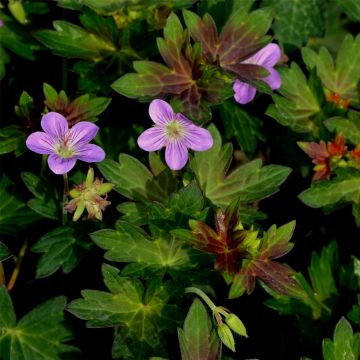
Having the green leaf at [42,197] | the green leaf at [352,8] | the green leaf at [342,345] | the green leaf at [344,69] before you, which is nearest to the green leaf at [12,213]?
the green leaf at [42,197]

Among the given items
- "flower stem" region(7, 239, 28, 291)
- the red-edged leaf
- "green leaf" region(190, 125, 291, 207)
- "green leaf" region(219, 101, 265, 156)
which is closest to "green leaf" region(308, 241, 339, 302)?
"green leaf" region(190, 125, 291, 207)

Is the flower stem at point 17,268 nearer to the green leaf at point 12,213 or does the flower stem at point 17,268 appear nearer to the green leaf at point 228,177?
the green leaf at point 12,213

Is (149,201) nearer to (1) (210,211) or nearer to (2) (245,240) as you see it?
(1) (210,211)

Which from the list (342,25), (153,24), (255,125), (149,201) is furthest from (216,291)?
(342,25)

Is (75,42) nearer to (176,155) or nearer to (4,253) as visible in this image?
(176,155)

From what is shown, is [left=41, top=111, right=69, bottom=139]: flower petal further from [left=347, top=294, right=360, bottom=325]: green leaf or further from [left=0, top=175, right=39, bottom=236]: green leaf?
[left=347, top=294, right=360, bottom=325]: green leaf

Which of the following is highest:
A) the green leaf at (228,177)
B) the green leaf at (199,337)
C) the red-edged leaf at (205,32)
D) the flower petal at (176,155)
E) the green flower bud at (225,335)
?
the red-edged leaf at (205,32)

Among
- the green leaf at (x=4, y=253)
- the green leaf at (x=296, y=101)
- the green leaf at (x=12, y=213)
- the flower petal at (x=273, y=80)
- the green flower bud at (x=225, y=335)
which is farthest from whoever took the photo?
the green leaf at (x=296, y=101)
